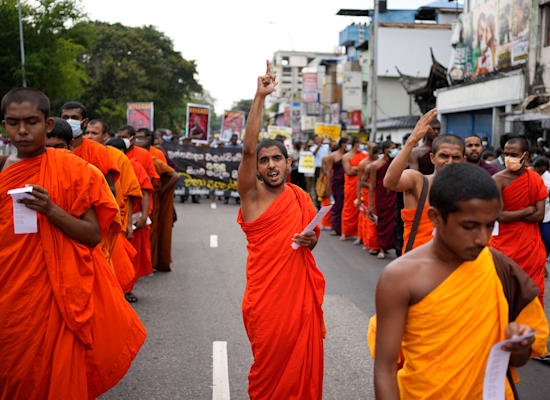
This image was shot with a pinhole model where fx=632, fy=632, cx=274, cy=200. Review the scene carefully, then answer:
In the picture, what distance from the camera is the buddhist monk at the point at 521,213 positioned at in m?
5.71

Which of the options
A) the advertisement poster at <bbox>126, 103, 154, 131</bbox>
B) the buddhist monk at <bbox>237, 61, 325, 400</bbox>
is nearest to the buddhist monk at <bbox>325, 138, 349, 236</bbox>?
the buddhist monk at <bbox>237, 61, 325, 400</bbox>

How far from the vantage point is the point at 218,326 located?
653 cm

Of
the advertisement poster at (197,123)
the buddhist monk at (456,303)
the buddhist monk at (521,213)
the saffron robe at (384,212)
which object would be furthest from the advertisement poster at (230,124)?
the buddhist monk at (456,303)

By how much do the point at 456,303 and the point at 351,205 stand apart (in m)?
10.7

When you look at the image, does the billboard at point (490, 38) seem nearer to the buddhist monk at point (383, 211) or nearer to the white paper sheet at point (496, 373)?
the buddhist monk at point (383, 211)

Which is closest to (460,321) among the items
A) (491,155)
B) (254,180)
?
(254,180)

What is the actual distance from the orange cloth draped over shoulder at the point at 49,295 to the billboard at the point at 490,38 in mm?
19251

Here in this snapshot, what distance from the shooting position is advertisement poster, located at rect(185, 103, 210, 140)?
22359 mm

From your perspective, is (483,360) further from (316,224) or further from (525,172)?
(525,172)

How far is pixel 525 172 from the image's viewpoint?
584 centimetres

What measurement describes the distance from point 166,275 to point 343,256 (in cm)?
333

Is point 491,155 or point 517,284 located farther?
point 491,155

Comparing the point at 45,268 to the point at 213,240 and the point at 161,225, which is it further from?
the point at 213,240

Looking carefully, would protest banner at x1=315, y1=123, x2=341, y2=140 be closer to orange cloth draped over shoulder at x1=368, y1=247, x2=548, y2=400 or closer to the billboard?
the billboard
